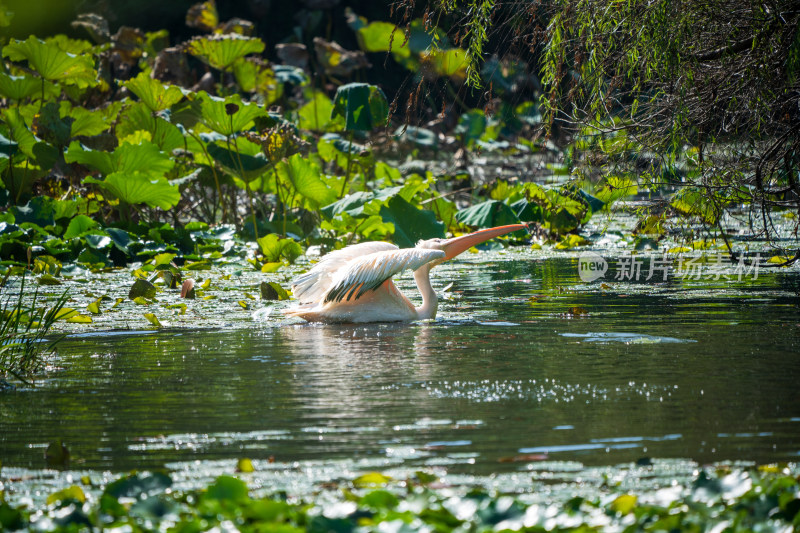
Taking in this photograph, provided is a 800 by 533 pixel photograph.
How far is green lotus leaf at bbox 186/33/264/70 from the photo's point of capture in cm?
1326

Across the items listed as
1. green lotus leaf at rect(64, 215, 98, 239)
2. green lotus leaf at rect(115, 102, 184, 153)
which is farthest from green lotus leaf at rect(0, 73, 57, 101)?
green lotus leaf at rect(64, 215, 98, 239)

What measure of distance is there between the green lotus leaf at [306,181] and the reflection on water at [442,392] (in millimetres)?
4806

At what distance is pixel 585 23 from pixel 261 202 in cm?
710

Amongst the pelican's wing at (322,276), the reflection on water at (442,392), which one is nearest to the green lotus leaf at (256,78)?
the pelican's wing at (322,276)

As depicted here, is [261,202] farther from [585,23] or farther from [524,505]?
[524,505]

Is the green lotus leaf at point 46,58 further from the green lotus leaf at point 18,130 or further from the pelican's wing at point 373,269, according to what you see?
the pelican's wing at point 373,269

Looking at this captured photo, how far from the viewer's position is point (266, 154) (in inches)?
418

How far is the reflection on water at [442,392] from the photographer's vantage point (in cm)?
328

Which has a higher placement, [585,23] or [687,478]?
[585,23]

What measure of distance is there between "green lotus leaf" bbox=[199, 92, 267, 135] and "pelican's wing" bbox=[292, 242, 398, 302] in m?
3.98

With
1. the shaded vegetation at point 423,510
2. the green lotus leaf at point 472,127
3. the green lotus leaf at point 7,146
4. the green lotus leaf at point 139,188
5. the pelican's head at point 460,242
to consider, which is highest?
the green lotus leaf at point 472,127

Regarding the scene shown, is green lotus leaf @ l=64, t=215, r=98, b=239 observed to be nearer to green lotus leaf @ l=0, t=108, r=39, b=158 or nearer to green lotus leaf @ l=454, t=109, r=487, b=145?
green lotus leaf @ l=0, t=108, r=39, b=158

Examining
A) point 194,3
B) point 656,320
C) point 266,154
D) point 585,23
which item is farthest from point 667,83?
point 194,3

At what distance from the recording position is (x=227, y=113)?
10211 millimetres
